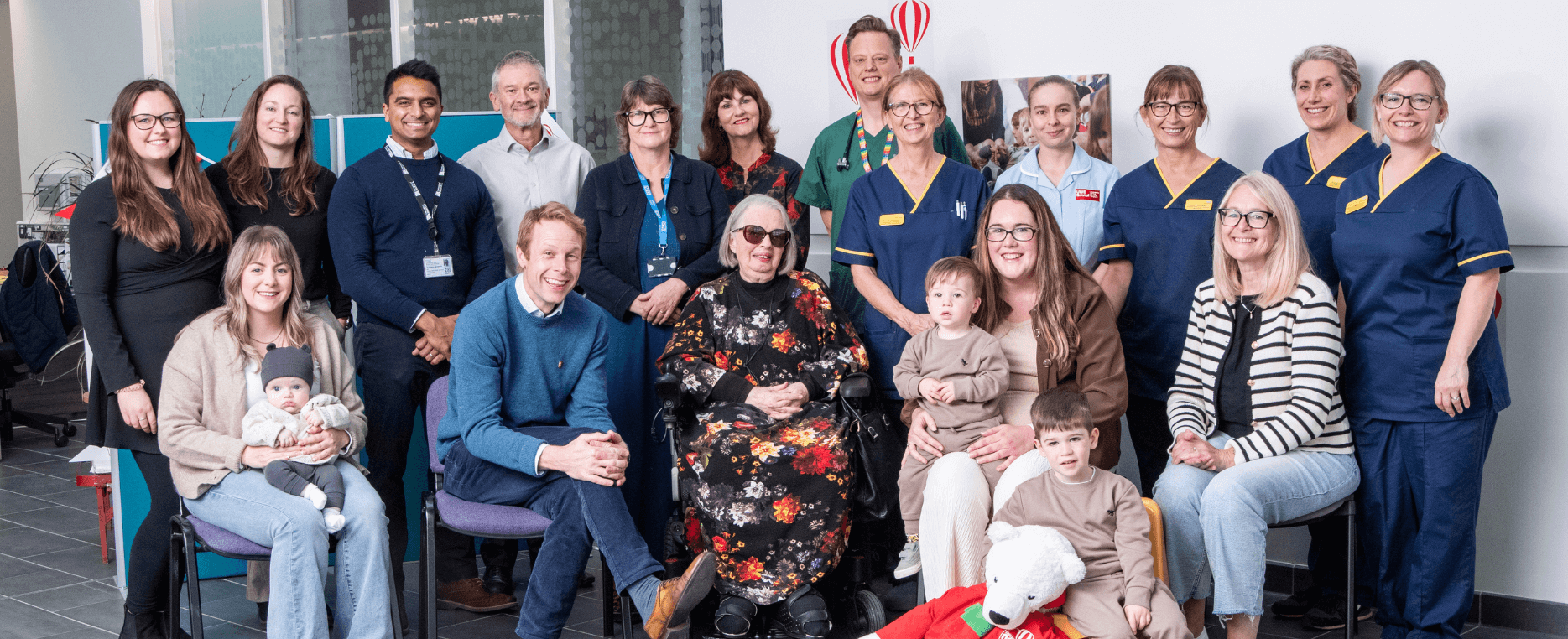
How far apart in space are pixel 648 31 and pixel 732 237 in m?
2.55

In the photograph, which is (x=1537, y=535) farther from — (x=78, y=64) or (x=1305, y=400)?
(x=78, y=64)

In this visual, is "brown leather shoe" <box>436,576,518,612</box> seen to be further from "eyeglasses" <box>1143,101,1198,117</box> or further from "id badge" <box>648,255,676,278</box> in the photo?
"eyeglasses" <box>1143,101,1198,117</box>

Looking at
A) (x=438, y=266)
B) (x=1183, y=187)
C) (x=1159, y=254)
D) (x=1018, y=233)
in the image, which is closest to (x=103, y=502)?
(x=438, y=266)

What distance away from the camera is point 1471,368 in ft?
10.6

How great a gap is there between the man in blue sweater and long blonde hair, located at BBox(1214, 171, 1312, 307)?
1.62 meters

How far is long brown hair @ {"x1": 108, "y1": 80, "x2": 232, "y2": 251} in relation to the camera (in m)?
3.31

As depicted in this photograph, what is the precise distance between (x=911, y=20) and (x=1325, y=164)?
6.17ft

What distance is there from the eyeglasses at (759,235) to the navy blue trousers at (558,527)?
88 cm

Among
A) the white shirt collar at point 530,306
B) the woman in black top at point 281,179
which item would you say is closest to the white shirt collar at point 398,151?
the woman in black top at point 281,179

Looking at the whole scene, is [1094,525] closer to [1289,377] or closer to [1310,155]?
[1289,377]

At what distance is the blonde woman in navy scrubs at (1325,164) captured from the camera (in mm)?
3557

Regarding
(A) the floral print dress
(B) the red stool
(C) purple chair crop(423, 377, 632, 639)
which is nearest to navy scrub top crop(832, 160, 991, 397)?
(A) the floral print dress

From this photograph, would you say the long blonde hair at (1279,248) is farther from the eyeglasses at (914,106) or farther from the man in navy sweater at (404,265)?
the man in navy sweater at (404,265)

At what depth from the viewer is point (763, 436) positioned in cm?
348
